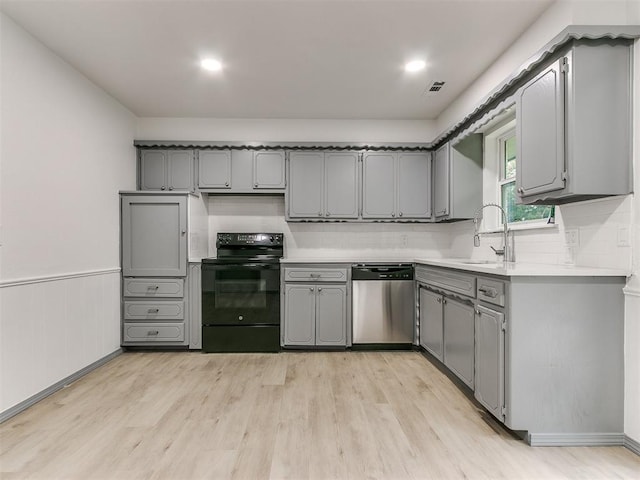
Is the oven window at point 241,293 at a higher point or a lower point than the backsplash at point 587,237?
lower

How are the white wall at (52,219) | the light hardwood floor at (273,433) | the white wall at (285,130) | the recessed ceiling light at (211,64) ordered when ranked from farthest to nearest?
the white wall at (285,130) < the recessed ceiling light at (211,64) < the white wall at (52,219) < the light hardwood floor at (273,433)

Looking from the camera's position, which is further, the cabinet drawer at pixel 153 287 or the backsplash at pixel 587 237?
the cabinet drawer at pixel 153 287

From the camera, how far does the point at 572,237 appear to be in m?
2.43

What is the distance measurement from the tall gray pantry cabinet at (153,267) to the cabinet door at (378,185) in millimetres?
1954

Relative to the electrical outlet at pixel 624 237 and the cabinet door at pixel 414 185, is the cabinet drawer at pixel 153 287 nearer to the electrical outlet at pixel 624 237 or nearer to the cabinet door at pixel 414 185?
the cabinet door at pixel 414 185

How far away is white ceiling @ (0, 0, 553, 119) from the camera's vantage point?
7.77 ft

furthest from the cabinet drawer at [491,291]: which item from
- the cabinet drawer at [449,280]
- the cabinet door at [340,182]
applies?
the cabinet door at [340,182]

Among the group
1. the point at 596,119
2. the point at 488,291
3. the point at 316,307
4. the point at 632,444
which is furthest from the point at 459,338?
the point at 596,119

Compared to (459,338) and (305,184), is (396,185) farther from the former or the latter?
(459,338)

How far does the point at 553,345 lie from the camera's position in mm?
2109

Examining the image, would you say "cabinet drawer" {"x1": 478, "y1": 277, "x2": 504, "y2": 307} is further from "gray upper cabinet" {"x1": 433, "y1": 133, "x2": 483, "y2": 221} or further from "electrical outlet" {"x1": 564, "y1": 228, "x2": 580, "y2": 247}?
"gray upper cabinet" {"x1": 433, "y1": 133, "x2": 483, "y2": 221}

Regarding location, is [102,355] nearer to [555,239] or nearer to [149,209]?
[149,209]

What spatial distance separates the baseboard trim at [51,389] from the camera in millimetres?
2446

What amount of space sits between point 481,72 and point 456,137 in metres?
0.62
